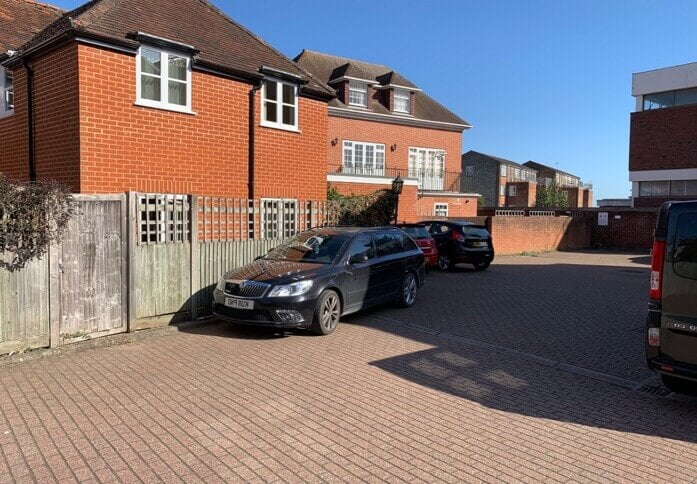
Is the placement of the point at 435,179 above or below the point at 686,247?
above

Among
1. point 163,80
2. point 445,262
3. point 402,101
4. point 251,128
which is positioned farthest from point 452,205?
point 163,80

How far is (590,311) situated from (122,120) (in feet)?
32.5

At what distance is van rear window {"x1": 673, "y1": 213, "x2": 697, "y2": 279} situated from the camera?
4708 mm

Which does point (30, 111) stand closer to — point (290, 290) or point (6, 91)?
point (6, 91)

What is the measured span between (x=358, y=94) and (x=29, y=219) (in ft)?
89.0

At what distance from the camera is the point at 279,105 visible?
13.7m

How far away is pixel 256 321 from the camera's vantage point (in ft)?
24.3

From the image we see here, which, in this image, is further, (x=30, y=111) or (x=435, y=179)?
(x=435, y=179)

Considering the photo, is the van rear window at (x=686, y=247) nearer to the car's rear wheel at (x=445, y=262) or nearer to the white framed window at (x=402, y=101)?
the car's rear wheel at (x=445, y=262)

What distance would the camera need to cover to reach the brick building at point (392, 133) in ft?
102

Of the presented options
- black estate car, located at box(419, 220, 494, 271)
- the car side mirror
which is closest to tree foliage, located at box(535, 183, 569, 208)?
black estate car, located at box(419, 220, 494, 271)

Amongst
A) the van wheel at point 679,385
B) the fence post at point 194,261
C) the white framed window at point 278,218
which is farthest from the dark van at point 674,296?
the white framed window at point 278,218

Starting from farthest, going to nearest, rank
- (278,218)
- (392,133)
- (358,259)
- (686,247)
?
1. (392,133)
2. (278,218)
3. (358,259)
4. (686,247)

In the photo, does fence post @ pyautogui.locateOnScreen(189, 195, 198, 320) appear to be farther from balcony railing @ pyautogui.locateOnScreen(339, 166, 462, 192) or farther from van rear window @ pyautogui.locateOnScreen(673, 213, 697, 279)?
balcony railing @ pyautogui.locateOnScreen(339, 166, 462, 192)
